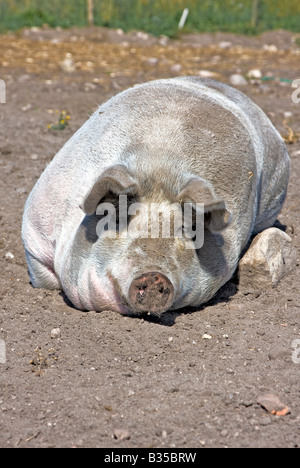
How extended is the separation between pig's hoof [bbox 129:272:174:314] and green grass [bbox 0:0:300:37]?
1409 cm

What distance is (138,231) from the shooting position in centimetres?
377

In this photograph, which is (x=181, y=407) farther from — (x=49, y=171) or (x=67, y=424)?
(x=49, y=171)

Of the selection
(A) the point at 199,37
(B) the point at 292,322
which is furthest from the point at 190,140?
(A) the point at 199,37

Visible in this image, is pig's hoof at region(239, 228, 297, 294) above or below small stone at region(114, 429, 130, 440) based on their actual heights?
below

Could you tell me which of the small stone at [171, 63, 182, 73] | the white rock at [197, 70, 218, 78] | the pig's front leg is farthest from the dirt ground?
the small stone at [171, 63, 182, 73]

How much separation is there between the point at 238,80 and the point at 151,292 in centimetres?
796

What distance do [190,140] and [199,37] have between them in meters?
13.7

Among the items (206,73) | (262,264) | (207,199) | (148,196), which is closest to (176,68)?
(206,73)

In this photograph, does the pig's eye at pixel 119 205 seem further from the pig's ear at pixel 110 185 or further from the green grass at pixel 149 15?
the green grass at pixel 149 15

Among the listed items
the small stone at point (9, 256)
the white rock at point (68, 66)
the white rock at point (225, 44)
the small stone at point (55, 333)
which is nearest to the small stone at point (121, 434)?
the small stone at point (55, 333)

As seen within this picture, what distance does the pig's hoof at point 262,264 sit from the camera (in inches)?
185

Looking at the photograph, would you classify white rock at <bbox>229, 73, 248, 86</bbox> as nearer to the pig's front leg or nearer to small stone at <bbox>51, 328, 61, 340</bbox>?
the pig's front leg

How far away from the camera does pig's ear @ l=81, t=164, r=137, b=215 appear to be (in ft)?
11.9

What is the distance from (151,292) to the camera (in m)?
3.63
